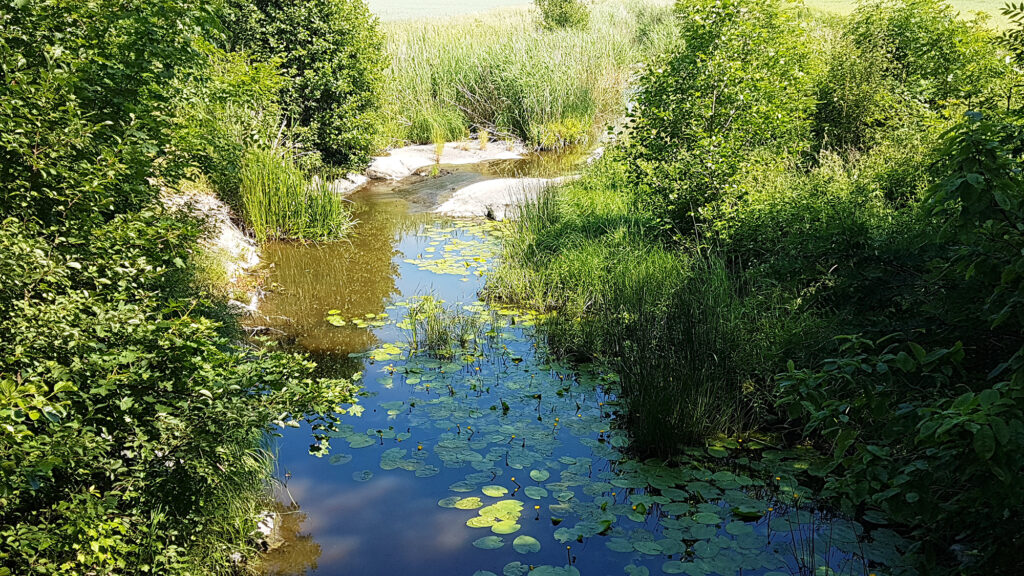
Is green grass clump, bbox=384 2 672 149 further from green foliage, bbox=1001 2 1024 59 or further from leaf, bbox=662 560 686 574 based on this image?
→ leaf, bbox=662 560 686 574

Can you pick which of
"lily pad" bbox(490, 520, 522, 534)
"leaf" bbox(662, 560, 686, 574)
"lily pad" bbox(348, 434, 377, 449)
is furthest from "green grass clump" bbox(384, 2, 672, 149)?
"leaf" bbox(662, 560, 686, 574)

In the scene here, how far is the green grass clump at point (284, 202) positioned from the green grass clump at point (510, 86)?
4740 mm

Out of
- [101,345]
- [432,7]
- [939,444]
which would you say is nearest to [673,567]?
[939,444]

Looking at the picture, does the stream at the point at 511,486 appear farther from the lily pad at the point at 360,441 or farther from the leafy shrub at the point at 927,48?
the leafy shrub at the point at 927,48

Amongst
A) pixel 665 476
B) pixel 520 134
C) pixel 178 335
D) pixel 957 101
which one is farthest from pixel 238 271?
pixel 520 134

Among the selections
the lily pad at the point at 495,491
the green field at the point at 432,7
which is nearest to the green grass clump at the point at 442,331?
the lily pad at the point at 495,491

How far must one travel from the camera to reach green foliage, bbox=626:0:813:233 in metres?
5.96

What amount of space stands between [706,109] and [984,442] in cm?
490

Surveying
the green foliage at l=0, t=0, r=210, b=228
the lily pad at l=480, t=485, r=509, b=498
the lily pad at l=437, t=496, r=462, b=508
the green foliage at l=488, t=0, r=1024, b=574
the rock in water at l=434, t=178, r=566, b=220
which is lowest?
the lily pad at l=437, t=496, r=462, b=508

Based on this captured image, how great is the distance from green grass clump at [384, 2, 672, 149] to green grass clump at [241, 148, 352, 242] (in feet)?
15.6

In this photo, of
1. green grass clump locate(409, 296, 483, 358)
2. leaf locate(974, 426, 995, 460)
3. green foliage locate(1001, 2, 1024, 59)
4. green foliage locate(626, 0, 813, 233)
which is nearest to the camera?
leaf locate(974, 426, 995, 460)

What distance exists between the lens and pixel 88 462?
235cm

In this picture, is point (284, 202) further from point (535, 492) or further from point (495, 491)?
point (535, 492)

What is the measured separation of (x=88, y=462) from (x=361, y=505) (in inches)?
61.6
